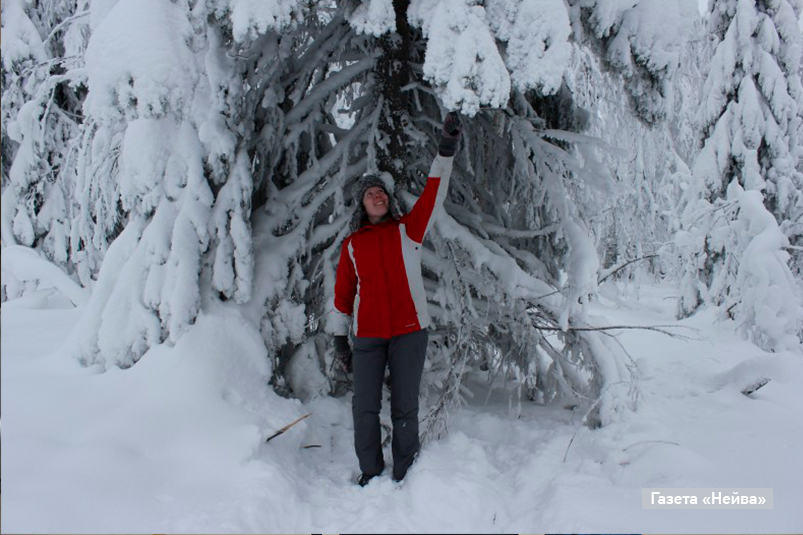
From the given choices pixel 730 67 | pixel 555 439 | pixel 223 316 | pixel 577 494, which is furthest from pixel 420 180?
pixel 730 67

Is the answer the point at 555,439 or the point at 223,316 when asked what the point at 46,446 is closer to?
the point at 223,316

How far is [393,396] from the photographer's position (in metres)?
3.05

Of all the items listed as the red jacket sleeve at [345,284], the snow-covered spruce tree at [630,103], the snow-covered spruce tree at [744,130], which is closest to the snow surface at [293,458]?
the red jacket sleeve at [345,284]

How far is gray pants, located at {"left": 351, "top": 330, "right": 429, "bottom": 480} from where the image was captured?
300 cm

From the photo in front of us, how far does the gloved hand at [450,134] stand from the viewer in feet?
9.19

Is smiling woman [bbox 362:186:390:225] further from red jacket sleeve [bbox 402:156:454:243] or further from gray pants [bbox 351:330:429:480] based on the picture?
gray pants [bbox 351:330:429:480]

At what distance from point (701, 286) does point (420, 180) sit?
25.6 ft

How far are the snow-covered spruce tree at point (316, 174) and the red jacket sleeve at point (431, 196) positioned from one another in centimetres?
34

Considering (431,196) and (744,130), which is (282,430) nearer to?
(431,196)

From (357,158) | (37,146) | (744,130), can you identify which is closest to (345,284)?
(357,158)

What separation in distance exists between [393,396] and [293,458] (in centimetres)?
73

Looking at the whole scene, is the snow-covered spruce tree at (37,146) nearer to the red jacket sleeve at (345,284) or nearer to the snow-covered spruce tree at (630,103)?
the red jacket sleeve at (345,284)

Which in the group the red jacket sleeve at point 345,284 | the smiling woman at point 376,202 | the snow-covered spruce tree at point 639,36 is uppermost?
the snow-covered spruce tree at point 639,36

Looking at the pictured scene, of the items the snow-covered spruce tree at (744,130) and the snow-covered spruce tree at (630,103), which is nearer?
the snow-covered spruce tree at (630,103)
